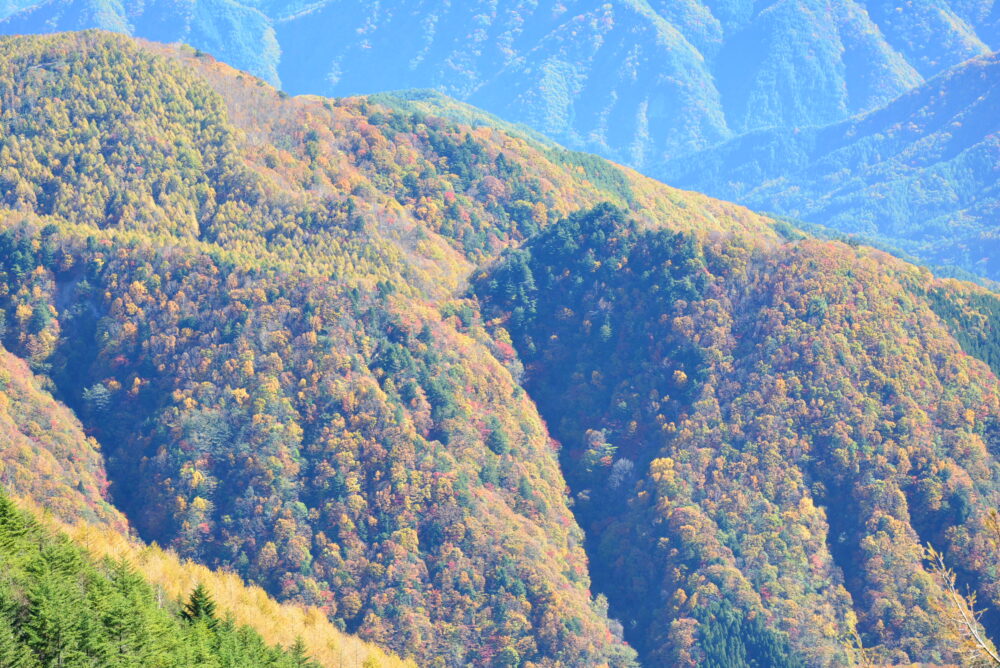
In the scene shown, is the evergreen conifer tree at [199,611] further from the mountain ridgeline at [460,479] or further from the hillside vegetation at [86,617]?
the mountain ridgeline at [460,479]

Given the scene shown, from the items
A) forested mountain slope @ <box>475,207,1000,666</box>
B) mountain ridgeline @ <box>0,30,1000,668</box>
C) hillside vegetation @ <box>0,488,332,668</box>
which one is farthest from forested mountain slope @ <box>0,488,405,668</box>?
forested mountain slope @ <box>475,207,1000,666</box>

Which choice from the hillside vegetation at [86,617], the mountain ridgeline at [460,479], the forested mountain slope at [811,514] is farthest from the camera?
the forested mountain slope at [811,514]

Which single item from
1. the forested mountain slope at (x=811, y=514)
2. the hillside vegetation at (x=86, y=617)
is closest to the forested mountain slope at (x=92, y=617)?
the hillside vegetation at (x=86, y=617)

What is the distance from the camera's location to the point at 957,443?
188 metres

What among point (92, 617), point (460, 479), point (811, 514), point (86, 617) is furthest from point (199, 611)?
point (811, 514)

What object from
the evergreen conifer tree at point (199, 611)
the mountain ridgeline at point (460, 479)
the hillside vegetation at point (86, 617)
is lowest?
the hillside vegetation at point (86, 617)

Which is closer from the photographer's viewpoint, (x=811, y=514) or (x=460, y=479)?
(x=460, y=479)

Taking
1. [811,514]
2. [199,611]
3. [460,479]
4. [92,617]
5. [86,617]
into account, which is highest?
A: [811,514]

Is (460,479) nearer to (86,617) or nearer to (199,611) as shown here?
(199,611)

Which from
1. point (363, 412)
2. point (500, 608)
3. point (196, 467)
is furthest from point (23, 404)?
point (500, 608)

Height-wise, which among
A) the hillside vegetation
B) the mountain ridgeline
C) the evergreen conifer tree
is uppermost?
the mountain ridgeline

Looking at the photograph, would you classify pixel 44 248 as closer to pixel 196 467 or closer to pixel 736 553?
pixel 196 467

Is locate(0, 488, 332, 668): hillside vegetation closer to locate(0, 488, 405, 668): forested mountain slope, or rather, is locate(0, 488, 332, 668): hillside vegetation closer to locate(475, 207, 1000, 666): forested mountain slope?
locate(0, 488, 405, 668): forested mountain slope

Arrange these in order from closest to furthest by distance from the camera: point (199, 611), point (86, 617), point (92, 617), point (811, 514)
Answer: point (86, 617)
point (92, 617)
point (199, 611)
point (811, 514)
